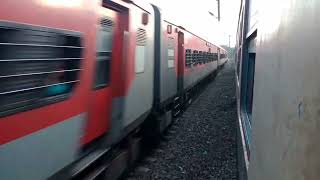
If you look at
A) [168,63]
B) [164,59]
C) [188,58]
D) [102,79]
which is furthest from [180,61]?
[102,79]

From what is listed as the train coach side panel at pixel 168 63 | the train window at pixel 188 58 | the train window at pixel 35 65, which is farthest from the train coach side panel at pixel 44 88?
the train window at pixel 188 58

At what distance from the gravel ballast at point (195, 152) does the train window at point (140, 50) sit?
1638 mm

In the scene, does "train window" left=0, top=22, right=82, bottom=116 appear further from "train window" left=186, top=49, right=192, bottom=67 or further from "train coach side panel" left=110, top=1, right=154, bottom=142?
"train window" left=186, top=49, right=192, bottom=67

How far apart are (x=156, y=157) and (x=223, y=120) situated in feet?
14.9

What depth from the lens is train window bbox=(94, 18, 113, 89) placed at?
478 cm

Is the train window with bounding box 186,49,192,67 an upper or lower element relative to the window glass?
lower

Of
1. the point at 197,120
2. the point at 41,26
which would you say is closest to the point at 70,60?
the point at 41,26

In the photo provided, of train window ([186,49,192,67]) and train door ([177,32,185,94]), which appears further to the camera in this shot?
train window ([186,49,192,67])

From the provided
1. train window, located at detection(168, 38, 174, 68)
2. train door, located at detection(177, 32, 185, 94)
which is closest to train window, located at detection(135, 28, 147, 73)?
train window, located at detection(168, 38, 174, 68)

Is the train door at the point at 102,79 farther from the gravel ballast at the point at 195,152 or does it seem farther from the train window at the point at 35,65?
the gravel ballast at the point at 195,152

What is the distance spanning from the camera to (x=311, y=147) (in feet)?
4.28

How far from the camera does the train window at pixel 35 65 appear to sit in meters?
2.61

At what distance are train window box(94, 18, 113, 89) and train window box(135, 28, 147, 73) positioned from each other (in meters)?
0.93

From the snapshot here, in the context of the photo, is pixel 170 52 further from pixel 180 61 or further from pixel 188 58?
pixel 188 58
